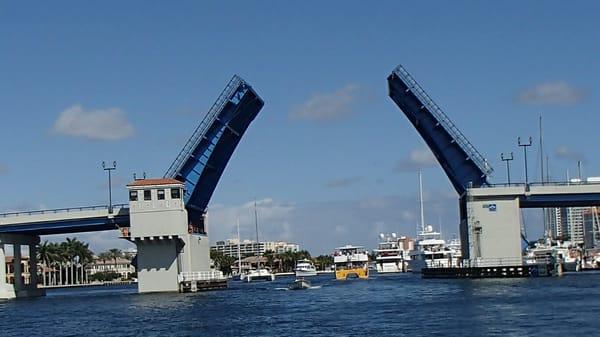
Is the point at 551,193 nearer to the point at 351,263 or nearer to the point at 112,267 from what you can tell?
the point at 351,263

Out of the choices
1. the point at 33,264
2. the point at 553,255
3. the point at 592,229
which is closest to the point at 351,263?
the point at 553,255

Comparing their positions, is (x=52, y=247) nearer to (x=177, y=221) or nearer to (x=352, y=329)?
(x=177, y=221)

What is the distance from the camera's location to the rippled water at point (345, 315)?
27.7 m

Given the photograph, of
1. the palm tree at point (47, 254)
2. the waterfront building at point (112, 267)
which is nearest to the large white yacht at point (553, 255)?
the palm tree at point (47, 254)


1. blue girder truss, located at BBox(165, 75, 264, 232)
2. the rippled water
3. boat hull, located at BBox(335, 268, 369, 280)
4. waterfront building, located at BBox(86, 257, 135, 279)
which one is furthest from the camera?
waterfront building, located at BBox(86, 257, 135, 279)

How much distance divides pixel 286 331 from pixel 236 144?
25536 millimetres

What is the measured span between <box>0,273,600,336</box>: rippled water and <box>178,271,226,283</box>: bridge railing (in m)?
5.09

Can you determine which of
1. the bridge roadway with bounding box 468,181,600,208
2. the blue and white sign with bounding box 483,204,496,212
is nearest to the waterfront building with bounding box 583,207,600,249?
the bridge roadway with bounding box 468,181,600,208

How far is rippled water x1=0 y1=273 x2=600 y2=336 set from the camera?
27714 millimetres

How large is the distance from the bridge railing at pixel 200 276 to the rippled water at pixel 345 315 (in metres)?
5.09

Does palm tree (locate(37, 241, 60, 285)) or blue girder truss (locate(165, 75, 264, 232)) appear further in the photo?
palm tree (locate(37, 241, 60, 285))

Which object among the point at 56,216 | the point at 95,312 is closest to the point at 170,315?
the point at 95,312

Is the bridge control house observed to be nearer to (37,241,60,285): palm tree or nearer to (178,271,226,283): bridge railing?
(178,271,226,283): bridge railing

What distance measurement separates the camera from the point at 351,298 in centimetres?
4584
